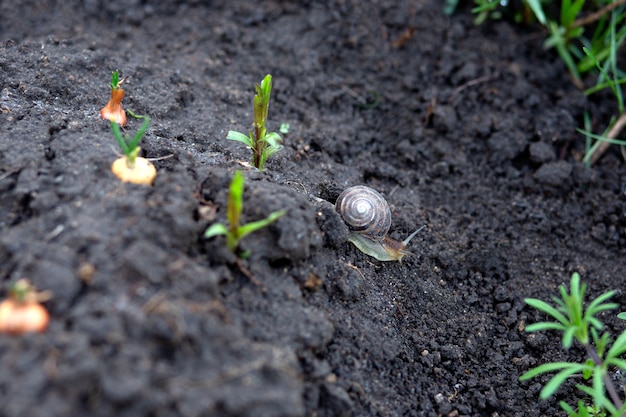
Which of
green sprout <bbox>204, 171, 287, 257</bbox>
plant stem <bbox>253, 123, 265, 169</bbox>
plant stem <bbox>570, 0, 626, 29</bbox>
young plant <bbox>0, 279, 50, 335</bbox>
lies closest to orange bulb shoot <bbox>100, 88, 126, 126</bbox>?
plant stem <bbox>253, 123, 265, 169</bbox>

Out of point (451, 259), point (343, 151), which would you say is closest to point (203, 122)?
point (343, 151)

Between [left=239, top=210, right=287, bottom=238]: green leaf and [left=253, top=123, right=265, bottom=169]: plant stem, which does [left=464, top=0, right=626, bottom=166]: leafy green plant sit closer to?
[left=253, top=123, right=265, bottom=169]: plant stem

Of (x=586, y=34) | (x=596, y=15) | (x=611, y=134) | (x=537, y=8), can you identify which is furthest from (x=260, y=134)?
(x=586, y=34)

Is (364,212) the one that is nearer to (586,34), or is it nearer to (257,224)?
(257,224)

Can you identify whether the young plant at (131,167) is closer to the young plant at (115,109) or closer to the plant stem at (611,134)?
the young plant at (115,109)

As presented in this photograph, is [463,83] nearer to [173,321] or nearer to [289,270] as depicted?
[289,270]
